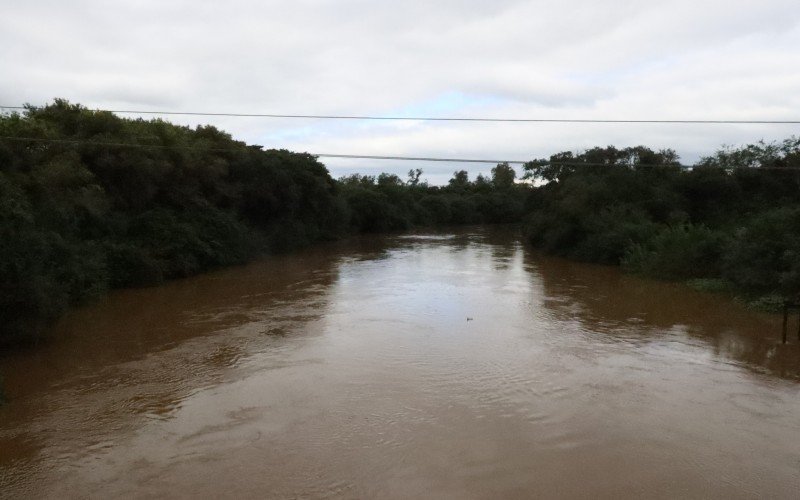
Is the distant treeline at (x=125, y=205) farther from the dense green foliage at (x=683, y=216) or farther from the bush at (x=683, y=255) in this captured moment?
the bush at (x=683, y=255)

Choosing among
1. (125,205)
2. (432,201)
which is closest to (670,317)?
(125,205)

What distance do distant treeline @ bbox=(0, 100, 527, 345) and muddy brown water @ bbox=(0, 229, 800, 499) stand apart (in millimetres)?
1579

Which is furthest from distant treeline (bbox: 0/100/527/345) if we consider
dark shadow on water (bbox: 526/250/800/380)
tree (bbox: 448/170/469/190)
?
tree (bbox: 448/170/469/190)

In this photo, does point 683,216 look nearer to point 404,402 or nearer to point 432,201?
point 404,402

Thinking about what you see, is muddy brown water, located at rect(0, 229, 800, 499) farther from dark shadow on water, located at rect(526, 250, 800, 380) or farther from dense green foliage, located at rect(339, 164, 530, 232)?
dense green foliage, located at rect(339, 164, 530, 232)

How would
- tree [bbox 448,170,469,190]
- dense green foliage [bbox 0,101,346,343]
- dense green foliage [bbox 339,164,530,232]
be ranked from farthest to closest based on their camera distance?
tree [bbox 448,170,469,190], dense green foliage [bbox 339,164,530,232], dense green foliage [bbox 0,101,346,343]

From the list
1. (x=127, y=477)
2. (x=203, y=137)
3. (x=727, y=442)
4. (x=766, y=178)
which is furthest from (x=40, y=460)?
(x=766, y=178)

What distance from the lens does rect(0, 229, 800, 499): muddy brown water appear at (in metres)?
7.32

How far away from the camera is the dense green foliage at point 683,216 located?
18.8m

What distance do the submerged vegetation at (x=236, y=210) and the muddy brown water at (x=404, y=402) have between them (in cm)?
167

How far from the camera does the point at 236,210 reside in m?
32.1

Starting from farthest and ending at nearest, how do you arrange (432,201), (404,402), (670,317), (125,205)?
1. (432,201)
2. (125,205)
3. (670,317)
4. (404,402)

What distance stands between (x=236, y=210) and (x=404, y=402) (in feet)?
79.6

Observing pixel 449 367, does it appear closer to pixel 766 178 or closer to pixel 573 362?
pixel 573 362
